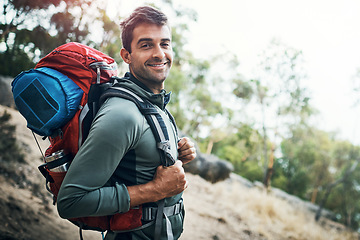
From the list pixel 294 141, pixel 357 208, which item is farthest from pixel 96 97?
pixel 357 208

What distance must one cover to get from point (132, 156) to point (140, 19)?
2.86 ft

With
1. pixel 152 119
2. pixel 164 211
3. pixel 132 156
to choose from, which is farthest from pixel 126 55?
pixel 164 211

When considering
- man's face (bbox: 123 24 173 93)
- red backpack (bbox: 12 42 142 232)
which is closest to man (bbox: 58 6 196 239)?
man's face (bbox: 123 24 173 93)

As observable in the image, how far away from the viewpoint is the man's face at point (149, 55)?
1601 millimetres

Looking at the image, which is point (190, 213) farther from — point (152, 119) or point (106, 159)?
point (106, 159)

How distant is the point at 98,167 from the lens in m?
1.11

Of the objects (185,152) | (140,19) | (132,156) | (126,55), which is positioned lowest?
(185,152)

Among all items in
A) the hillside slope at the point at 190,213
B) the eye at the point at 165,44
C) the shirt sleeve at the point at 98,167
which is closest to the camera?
the shirt sleeve at the point at 98,167

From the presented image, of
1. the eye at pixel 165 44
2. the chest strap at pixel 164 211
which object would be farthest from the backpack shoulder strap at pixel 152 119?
the eye at pixel 165 44

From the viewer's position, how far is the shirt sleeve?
109 centimetres

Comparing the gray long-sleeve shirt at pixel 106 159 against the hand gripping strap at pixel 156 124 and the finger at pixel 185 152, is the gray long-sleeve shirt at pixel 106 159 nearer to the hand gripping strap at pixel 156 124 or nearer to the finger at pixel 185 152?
the hand gripping strap at pixel 156 124

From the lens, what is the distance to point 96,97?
4.50 ft

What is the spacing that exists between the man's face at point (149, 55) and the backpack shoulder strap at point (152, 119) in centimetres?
28

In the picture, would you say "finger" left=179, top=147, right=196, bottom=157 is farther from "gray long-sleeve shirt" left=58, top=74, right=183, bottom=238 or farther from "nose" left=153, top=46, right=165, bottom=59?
"nose" left=153, top=46, right=165, bottom=59
